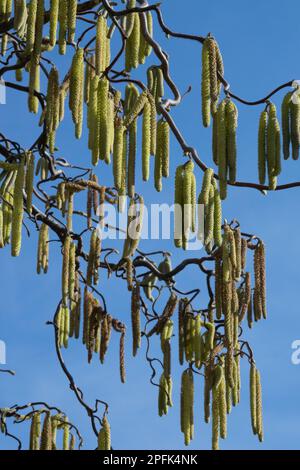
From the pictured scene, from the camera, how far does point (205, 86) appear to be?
5.83 metres

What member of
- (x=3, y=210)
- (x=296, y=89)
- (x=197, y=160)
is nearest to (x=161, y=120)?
(x=197, y=160)

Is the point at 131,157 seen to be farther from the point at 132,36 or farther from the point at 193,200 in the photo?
the point at 132,36

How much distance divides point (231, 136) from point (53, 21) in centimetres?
121

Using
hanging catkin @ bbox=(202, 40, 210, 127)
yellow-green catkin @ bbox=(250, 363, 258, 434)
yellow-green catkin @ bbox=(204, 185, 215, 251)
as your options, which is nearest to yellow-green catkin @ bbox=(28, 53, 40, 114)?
hanging catkin @ bbox=(202, 40, 210, 127)

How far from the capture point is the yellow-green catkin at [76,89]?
595 centimetres

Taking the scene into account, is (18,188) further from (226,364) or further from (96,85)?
(226,364)

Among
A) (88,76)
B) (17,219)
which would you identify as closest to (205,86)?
(17,219)

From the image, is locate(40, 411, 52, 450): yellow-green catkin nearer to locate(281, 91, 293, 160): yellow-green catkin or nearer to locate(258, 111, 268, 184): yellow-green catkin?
locate(258, 111, 268, 184): yellow-green catkin

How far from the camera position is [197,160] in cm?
613

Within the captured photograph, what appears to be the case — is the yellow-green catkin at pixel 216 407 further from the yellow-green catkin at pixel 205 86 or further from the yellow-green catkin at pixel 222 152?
the yellow-green catkin at pixel 205 86

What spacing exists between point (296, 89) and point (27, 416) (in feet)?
9.77

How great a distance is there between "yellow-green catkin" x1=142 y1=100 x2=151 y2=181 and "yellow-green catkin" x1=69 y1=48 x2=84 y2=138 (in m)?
0.39

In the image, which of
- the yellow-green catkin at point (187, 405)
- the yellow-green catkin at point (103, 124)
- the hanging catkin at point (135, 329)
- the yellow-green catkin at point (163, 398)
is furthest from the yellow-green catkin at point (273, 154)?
the yellow-green catkin at point (163, 398)

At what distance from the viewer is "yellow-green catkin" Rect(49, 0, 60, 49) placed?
585 cm
